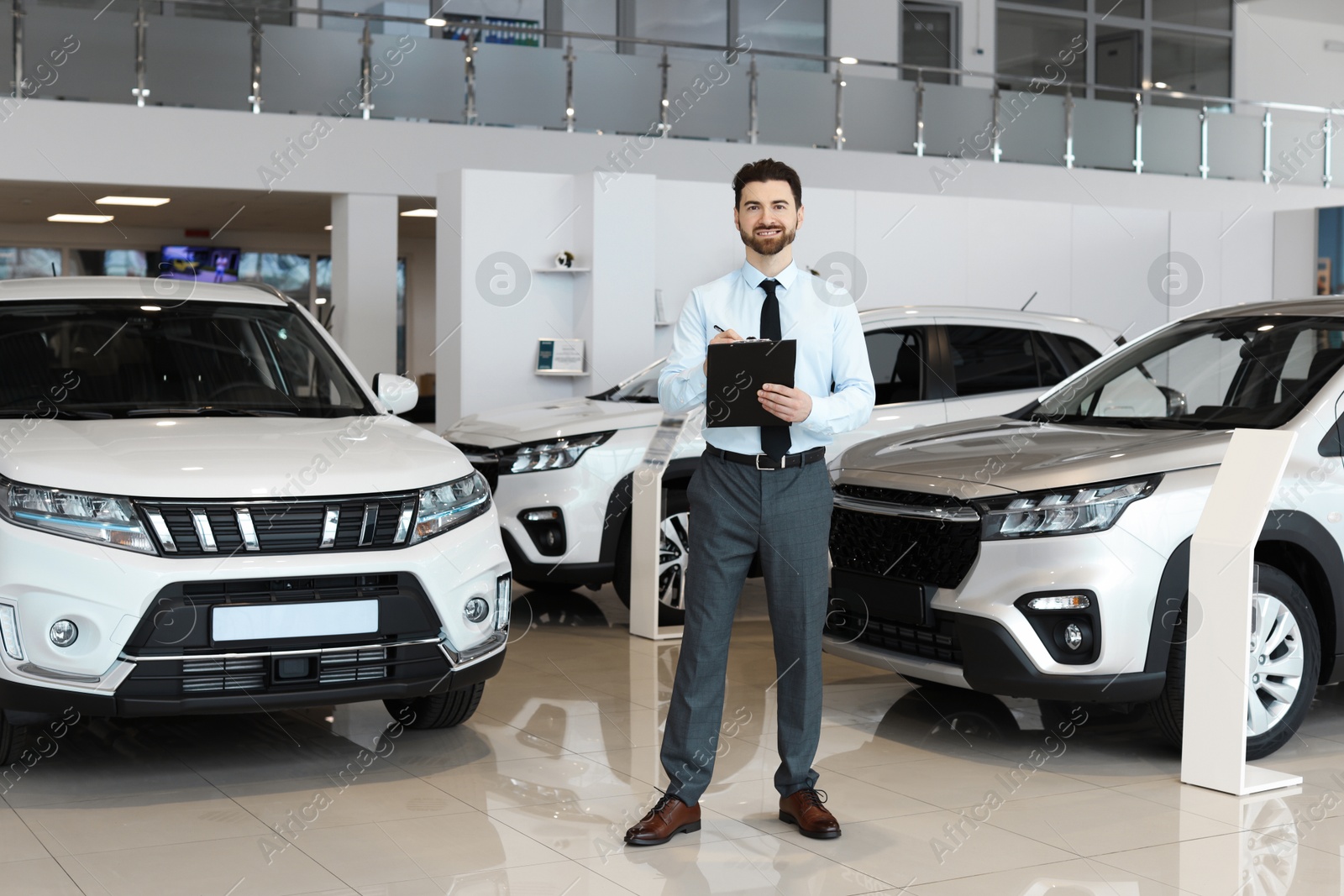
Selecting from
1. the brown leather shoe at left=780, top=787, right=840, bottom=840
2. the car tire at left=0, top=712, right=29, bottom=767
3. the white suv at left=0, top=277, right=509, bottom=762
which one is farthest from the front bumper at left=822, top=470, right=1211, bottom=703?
the car tire at left=0, top=712, right=29, bottom=767

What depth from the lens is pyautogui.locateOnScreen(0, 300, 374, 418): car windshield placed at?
454 centimetres

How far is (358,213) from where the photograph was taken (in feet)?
37.8

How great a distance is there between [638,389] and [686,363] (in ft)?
12.1

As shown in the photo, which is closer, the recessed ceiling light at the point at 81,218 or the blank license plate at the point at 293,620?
the blank license plate at the point at 293,620

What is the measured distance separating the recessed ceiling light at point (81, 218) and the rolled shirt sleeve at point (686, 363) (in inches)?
492

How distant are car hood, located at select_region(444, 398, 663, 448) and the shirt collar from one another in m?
2.97

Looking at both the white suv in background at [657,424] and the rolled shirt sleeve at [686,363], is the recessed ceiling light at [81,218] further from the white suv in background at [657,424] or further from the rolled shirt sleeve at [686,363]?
the rolled shirt sleeve at [686,363]

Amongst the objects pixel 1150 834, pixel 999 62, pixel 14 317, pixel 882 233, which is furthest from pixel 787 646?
pixel 999 62

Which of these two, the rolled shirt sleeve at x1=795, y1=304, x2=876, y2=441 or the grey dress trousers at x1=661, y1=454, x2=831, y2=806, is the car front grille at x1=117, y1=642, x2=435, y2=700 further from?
the rolled shirt sleeve at x1=795, y1=304, x2=876, y2=441

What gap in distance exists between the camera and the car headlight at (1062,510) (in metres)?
4.12

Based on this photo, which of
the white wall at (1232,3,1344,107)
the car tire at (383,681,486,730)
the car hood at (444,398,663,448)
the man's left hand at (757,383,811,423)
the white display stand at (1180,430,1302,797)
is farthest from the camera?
the white wall at (1232,3,1344,107)

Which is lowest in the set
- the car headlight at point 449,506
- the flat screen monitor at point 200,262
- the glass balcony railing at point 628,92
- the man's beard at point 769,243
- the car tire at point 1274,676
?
the car tire at point 1274,676

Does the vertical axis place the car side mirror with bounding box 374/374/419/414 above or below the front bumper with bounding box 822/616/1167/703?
above

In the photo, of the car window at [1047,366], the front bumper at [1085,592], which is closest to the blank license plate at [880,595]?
the front bumper at [1085,592]
